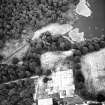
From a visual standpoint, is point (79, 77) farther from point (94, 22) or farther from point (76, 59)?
point (94, 22)

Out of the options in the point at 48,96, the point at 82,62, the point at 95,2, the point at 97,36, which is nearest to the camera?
the point at 48,96

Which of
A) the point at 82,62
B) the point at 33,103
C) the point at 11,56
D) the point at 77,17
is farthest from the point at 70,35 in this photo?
the point at 33,103

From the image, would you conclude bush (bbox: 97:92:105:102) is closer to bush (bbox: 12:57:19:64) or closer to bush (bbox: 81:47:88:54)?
bush (bbox: 81:47:88:54)

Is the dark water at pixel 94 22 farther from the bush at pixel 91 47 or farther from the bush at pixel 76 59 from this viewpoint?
the bush at pixel 76 59

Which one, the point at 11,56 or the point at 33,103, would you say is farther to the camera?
the point at 11,56

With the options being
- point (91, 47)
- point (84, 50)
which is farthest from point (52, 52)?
point (91, 47)

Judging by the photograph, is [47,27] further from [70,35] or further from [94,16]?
[94,16]

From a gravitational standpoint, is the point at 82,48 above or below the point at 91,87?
above
